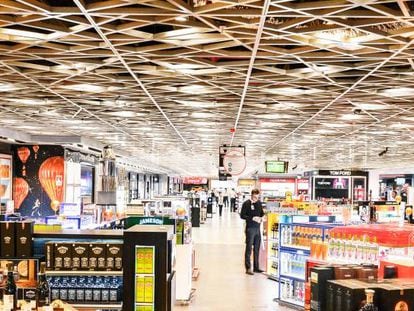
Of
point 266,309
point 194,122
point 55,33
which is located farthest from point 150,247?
point 194,122

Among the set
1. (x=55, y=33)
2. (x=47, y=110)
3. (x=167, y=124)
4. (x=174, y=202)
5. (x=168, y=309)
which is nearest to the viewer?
(x=168, y=309)

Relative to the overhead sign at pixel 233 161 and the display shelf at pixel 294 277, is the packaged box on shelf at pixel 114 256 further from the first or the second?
the overhead sign at pixel 233 161

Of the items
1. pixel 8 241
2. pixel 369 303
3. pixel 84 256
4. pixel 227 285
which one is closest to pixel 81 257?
pixel 84 256

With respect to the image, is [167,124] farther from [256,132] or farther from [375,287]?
[375,287]

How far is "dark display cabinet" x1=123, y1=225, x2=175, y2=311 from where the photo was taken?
5.88 meters

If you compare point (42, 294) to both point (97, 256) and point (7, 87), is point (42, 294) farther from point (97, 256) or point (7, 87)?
point (7, 87)

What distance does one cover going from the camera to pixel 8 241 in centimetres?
642

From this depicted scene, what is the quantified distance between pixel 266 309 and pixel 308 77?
3.49 meters

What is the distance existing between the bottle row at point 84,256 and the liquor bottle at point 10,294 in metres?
1.38

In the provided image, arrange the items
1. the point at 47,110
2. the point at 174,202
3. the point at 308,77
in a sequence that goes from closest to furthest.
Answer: the point at 308,77 → the point at 47,110 → the point at 174,202

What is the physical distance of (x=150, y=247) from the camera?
19.3 feet

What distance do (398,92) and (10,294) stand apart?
756cm

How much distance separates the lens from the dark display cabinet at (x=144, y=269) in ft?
19.3

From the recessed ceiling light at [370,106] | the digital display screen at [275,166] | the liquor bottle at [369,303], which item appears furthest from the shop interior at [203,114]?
the digital display screen at [275,166]
